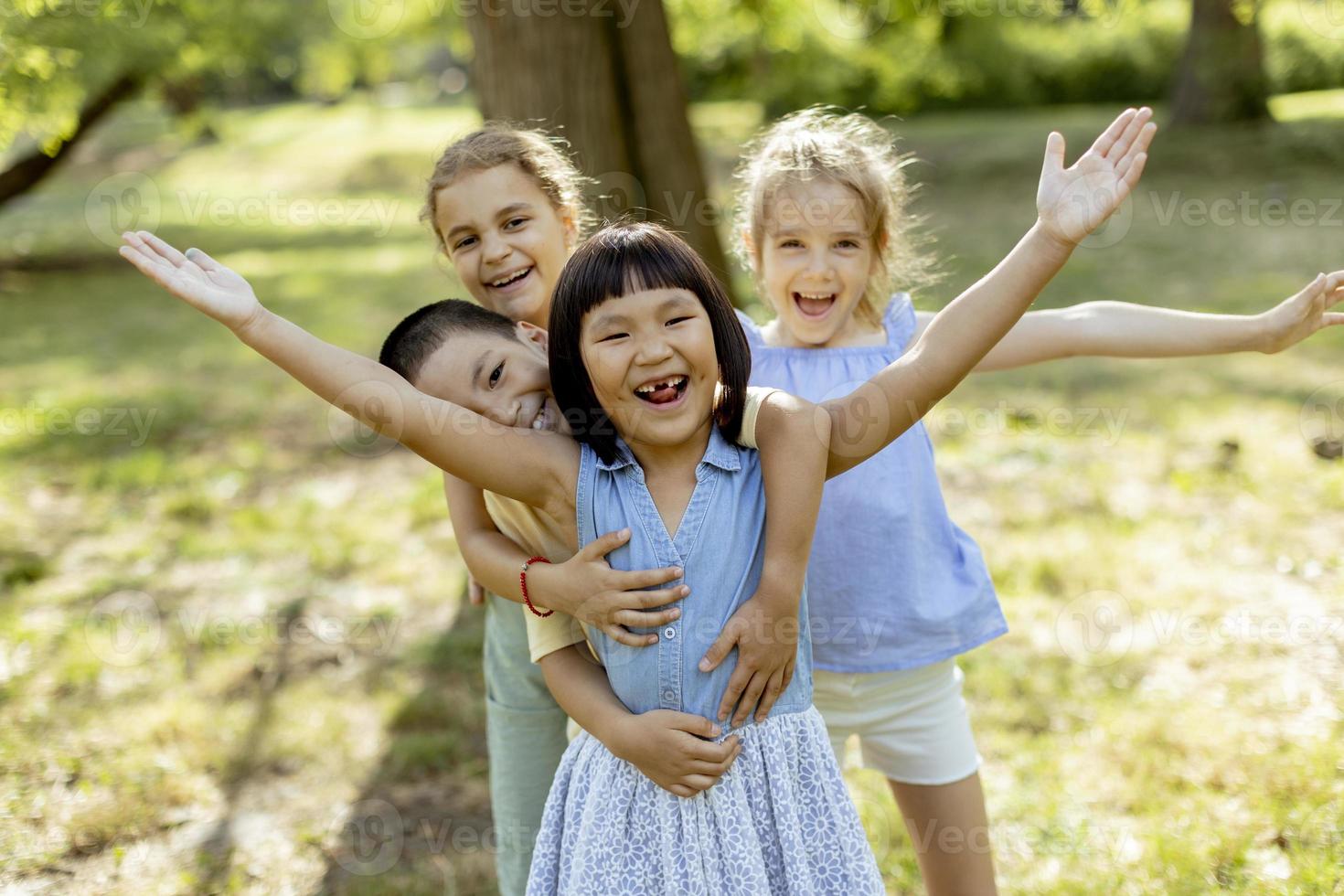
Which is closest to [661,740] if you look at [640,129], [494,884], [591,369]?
[591,369]

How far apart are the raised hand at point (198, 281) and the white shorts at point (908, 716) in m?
1.15

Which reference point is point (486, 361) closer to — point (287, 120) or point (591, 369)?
point (591, 369)

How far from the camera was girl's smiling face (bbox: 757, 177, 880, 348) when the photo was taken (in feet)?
6.38

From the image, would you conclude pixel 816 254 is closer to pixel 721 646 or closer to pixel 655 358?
pixel 655 358

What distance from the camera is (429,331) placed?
1.83 metres

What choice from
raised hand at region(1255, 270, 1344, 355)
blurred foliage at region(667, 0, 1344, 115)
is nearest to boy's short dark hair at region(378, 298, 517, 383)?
raised hand at region(1255, 270, 1344, 355)

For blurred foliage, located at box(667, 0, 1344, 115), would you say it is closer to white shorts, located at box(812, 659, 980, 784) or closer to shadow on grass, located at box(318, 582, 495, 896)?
shadow on grass, located at box(318, 582, 495, 896)

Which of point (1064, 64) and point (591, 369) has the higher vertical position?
point (1064, 64)

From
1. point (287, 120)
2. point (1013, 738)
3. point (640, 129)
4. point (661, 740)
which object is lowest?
point (1013, 738)

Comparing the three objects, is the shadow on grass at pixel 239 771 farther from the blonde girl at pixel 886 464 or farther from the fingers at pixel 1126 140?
the fingers at pixel 1126 140

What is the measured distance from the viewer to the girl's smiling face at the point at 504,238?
1.98 metres

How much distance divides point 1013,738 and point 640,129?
7.77 ft

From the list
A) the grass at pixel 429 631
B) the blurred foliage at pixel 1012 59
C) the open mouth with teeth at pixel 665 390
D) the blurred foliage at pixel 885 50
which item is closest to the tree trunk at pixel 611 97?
the grass at pixel 429 631

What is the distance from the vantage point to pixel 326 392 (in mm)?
1544
